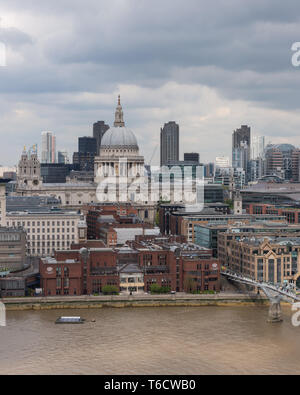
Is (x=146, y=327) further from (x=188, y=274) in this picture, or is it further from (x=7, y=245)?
(x=7, y=245)

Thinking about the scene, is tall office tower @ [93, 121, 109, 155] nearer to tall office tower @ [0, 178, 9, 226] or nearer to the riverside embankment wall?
tall office tower @ [0, 178, 9, 226]

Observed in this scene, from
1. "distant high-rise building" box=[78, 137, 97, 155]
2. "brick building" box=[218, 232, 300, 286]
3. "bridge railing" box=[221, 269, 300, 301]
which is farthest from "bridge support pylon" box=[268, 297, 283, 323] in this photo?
"distant high-rise building" box=[78, 137, 97, 155]

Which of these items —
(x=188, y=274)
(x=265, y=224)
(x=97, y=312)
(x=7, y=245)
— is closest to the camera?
(x=97, y=312)

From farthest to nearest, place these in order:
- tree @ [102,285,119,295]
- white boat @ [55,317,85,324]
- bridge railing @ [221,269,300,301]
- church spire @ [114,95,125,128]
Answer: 1. church spire @ [114,95,125,128]
2. tree @ [102,285,119,295]
3. bridge railing @ [221,269,300,301]
4. white boat @ [55,317,85,324]

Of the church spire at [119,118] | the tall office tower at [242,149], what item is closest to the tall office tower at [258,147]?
the tall office tower at [242,149]

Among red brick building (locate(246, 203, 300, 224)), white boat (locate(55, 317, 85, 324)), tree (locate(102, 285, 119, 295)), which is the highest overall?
red brick building (locate(246, 203, 300, 224))

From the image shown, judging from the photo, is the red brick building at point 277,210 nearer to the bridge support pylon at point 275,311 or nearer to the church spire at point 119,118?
the church spire at point 119,118

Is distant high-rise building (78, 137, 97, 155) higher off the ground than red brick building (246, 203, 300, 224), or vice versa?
distant high-rise building (78, 137, 97, 155)

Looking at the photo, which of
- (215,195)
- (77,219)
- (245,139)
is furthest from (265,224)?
(245,139)
